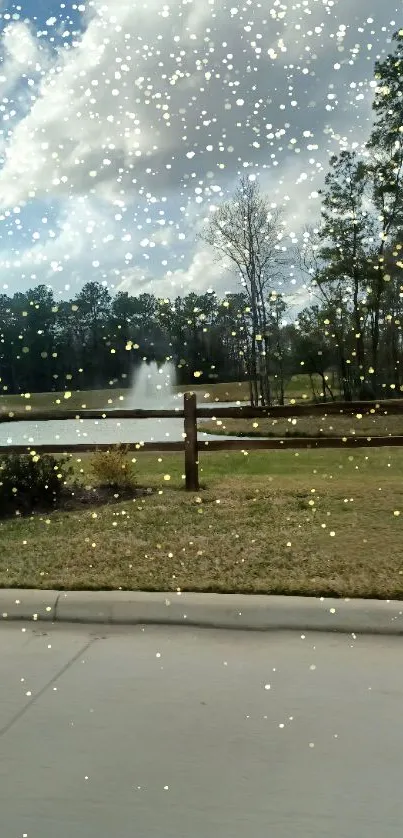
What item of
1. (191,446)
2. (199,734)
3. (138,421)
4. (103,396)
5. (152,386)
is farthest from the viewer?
(103,396)

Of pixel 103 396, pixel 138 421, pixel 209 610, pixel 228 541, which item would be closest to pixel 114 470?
pixel 228 541

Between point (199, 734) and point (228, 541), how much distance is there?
308 centimetres

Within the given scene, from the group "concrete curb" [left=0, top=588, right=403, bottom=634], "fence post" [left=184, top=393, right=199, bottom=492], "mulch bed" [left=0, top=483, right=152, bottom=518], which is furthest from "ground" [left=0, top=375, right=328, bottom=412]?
"concrete curb" [left=0, top=588, right=403, bottom=634]

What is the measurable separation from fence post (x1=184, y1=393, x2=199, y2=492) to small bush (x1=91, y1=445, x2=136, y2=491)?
0.70 m

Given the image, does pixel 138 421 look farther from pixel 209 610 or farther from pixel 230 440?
pixel 209 610

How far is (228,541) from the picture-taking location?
6004 millimetres

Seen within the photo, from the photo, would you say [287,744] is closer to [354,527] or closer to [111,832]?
[111,832]

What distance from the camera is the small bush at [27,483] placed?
7.55 meters

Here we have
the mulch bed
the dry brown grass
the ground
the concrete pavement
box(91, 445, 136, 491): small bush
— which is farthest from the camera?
the ground

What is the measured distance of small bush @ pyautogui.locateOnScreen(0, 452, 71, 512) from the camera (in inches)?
297

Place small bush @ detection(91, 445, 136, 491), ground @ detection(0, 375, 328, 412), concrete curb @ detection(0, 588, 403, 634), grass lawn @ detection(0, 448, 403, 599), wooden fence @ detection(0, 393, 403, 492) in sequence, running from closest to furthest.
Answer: concrete curb @ detection(0, 588, 403, 634) → grass lawn @ detection(0, 448, 403, 599) → wooden fence @ detection(0, 393, 403, 492) → small bush @ detection(91, 445, 136, 491) → ground @ detection(0, 375, 328, 412)

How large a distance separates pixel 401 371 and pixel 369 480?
119 feet

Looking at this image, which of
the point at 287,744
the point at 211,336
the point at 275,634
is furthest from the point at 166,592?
the point at 211,336

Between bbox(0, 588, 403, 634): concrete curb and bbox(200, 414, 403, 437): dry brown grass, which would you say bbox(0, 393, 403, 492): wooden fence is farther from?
bbox(200, 414, 403, 437): dry brown grass
